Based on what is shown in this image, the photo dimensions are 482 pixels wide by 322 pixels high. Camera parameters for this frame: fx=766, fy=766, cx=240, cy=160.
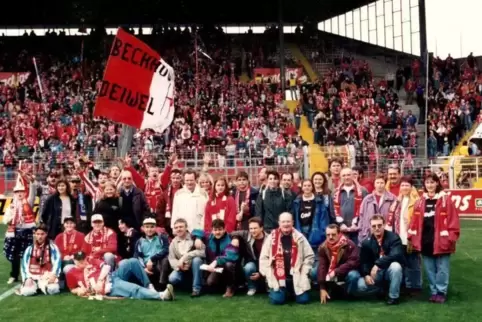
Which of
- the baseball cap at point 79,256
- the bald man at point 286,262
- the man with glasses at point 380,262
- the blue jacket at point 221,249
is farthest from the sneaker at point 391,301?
the baseball cap at point 79,256

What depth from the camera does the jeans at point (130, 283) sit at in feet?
31.3

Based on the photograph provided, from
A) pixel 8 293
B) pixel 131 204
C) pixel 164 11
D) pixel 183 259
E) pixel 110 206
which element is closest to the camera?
pixel 183 259

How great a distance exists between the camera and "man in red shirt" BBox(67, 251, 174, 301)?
31.4 feet

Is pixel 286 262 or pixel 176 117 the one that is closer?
pixel 286 262

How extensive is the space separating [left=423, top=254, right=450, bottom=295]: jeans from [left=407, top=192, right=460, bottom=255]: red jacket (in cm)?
15

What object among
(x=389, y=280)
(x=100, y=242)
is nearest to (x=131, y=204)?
(x=100, y=242)

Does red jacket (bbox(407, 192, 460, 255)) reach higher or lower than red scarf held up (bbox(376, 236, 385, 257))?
higher

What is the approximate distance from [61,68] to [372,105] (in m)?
14.6

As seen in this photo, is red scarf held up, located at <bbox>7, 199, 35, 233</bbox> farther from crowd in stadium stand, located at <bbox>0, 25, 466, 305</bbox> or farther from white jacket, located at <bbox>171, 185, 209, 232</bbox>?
white jacket, located at <bbox>171, 185, 209, 232</bbox>

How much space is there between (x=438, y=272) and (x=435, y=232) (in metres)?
0.52

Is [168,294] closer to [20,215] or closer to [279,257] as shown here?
[279,257]

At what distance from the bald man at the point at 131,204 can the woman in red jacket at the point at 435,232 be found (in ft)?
11.9

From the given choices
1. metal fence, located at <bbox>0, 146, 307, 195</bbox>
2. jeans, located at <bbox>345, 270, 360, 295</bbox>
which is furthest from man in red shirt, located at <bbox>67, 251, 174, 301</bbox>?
metal fence, located at <bbox>0, 146, 307, 195</bbox>

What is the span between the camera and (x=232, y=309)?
8969mm
